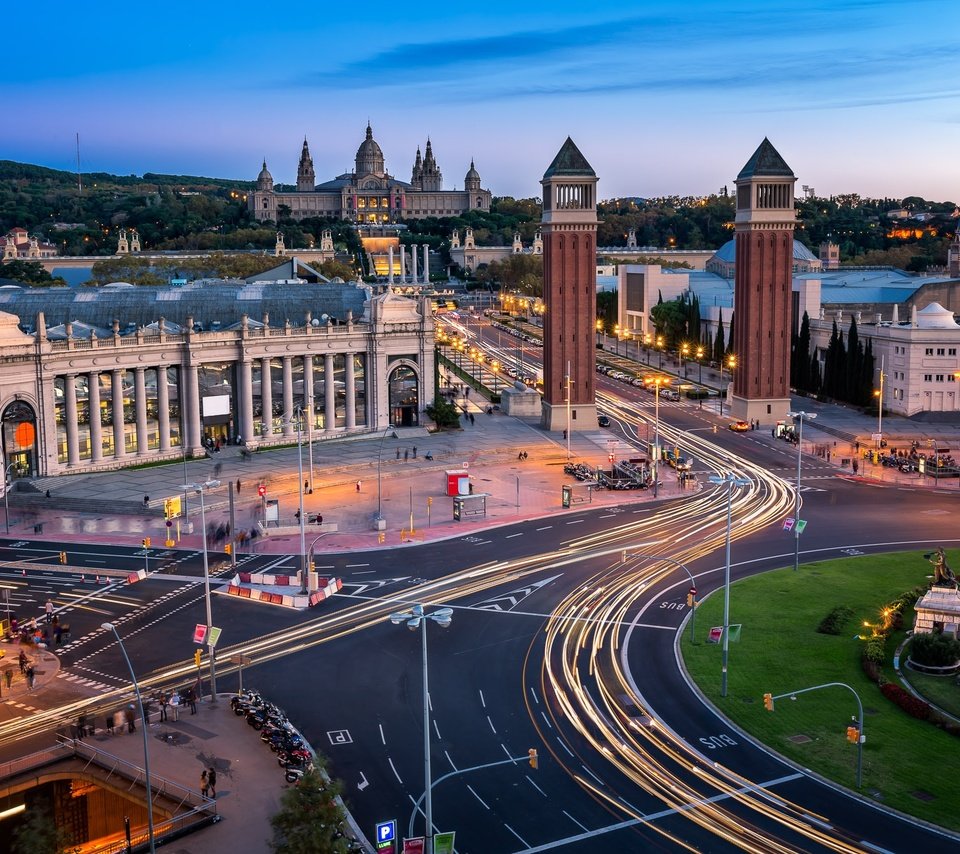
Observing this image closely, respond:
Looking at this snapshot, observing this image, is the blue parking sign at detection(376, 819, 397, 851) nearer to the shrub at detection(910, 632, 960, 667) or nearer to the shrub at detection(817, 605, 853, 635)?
the shrub at detection(910, 632, 960, 667)

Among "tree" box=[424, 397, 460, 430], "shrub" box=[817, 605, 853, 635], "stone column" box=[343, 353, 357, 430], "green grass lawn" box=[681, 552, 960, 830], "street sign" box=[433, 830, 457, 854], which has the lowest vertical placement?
"green grass lawn" box=[681, 552, 960, 830]

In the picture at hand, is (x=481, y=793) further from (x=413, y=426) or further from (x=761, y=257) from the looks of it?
(x=761, y=257)

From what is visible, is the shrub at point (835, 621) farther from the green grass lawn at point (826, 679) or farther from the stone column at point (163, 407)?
the stone column at point (163, 407)

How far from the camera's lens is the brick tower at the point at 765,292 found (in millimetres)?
121000

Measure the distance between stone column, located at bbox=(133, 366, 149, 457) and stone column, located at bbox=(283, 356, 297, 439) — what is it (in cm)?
1506

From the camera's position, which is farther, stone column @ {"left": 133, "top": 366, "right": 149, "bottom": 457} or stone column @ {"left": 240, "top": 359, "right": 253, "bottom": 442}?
stone column @ {"left": 240, "top": 359, "right": 253, "bottom": 442}

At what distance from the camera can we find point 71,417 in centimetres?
9575

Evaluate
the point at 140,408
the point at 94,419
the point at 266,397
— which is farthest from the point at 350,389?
the point at 94,419

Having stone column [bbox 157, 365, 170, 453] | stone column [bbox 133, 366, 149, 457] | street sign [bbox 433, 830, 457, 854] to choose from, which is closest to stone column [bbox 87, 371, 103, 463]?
stone column [bbox 133, 366, 149, 457]

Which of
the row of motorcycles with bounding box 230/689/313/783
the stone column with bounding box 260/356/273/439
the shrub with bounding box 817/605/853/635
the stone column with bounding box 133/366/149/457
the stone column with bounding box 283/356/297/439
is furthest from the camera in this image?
the stone column with bounding box 283/356/297/439

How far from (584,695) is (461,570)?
20.7 m

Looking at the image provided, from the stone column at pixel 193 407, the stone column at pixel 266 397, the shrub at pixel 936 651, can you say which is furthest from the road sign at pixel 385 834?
the stone column at pixel 266 397

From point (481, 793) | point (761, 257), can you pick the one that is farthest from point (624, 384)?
point (481, 793)

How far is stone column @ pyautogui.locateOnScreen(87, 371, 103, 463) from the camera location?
97.3m
